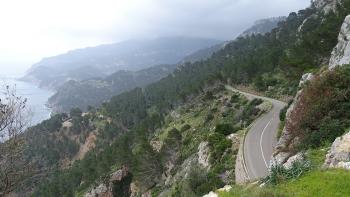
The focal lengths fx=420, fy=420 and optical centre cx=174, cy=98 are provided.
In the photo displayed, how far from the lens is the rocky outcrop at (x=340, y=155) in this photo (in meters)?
15.3

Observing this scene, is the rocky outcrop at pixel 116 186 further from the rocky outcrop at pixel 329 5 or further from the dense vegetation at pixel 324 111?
the dense vegetation at pixel 324 111

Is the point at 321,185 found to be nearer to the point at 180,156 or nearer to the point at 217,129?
the point at 217,129

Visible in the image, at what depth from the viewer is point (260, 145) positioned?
4162cm

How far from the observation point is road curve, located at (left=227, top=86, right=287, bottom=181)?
110 feet

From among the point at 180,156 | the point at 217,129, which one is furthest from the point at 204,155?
the point at 180,156

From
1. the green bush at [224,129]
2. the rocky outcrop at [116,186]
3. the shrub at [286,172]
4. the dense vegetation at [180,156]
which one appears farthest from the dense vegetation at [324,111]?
the rocky outcrop at [116,186]

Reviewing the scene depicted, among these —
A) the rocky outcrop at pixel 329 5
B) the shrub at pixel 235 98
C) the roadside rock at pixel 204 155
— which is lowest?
the shrub at pixel 235 98

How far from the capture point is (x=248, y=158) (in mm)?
36562

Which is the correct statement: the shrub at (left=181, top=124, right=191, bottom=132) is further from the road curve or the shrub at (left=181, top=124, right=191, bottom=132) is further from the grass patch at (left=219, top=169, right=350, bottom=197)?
the grass patch at (left=219, top=169, right=350, bottom=197)

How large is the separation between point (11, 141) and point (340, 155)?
43.6 feet

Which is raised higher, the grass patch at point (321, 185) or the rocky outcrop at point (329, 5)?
the rocky outcrop at point (329, 5)

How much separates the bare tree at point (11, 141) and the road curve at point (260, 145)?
1414cm

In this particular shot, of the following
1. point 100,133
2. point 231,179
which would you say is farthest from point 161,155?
point 100,133

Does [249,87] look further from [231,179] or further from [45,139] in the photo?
[45,139]
